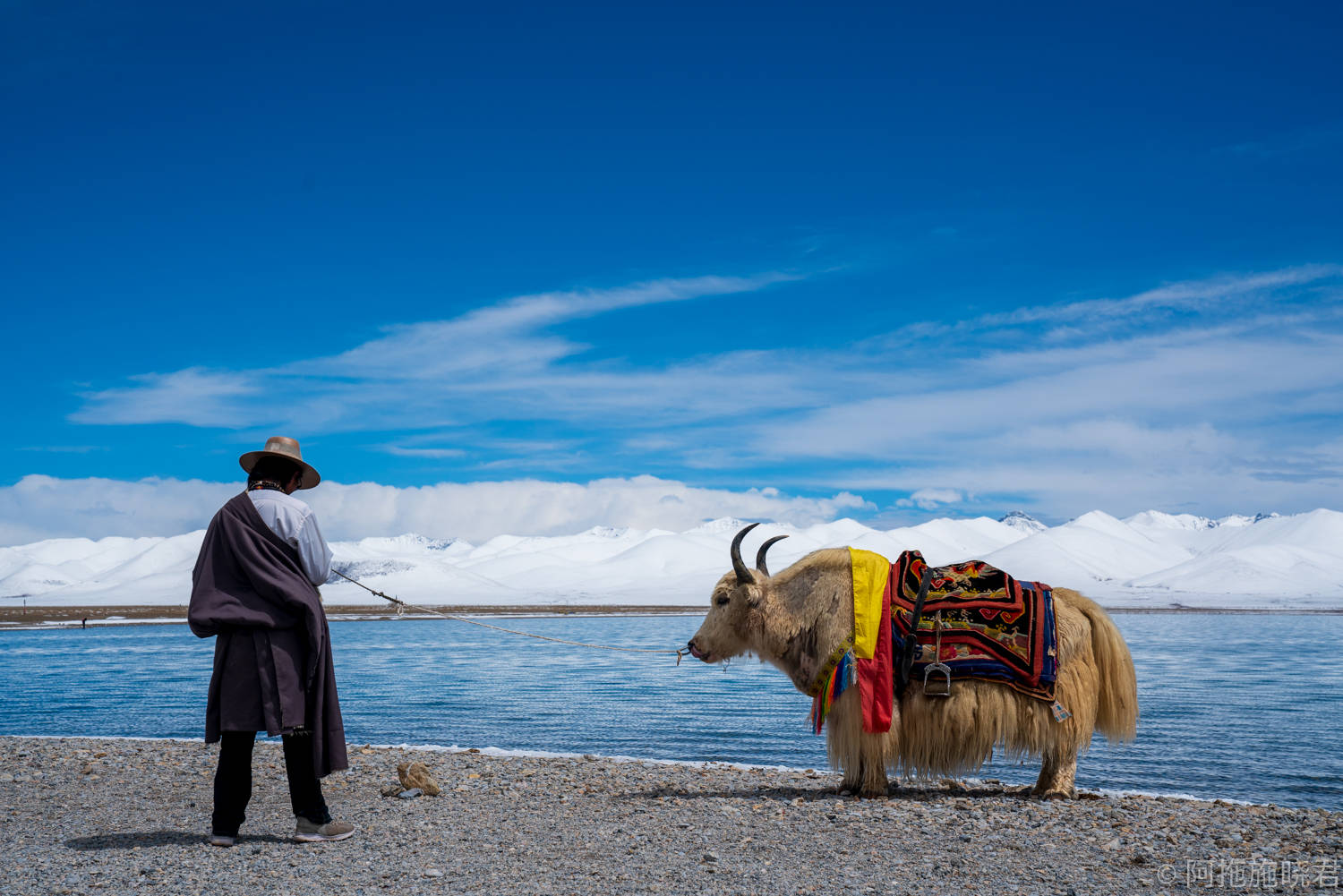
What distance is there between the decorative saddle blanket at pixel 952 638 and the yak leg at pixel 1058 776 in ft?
1.74

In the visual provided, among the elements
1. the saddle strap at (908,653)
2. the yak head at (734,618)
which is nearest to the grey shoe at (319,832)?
the yak head at (734,618)

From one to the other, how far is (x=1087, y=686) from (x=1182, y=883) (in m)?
2.21

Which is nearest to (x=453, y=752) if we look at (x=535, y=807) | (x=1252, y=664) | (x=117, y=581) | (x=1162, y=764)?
(x=535, y=807)

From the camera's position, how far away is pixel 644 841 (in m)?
5.68

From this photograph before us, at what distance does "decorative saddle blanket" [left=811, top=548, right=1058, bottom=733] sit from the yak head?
2.20 feet

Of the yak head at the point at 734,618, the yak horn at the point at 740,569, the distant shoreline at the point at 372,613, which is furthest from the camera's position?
the distant shoreline at the point at 372,613

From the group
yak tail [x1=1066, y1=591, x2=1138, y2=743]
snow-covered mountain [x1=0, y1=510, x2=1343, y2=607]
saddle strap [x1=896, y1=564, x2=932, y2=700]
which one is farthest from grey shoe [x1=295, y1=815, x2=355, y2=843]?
snow-covered mountain [x1=0, y1=510, x2=1343, y2=607]

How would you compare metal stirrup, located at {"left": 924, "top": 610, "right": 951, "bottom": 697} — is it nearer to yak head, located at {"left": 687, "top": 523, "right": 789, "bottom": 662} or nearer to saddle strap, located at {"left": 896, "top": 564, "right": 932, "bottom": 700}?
saddle strap, located at {"left": 896, "top": 564, "right": 932, "bottom": 700}

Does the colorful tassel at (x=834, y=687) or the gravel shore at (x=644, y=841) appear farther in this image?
the colorful tassel at (x=834, y=687)

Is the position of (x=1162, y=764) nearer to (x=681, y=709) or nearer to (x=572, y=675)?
(x=681, y=709)

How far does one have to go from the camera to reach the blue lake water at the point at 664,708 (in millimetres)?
10969

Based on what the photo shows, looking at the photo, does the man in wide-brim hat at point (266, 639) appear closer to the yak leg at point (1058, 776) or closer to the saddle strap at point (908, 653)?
the saddle strap at point (908, 653)

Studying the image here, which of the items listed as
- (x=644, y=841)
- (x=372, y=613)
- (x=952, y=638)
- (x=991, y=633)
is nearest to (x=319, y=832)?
(x=644, y=841)

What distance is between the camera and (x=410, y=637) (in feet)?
152
